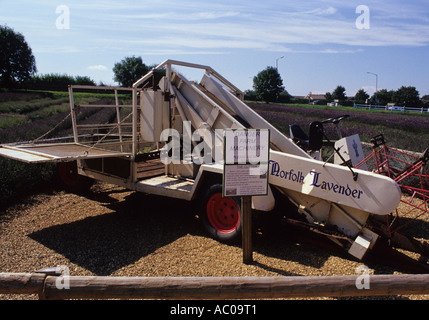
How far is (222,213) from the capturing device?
4.76 m

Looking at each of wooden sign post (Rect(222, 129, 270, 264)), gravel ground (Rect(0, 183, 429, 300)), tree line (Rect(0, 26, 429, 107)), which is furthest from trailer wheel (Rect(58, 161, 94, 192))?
tree line (Rect(0, 26, 429, 107))

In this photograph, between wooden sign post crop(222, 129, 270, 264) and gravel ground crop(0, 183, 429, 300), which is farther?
gravel ground crop(0, 183, 429, 300)

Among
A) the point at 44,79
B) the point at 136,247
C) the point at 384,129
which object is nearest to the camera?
the point at 136,247

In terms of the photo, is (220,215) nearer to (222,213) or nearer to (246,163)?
(222,213)

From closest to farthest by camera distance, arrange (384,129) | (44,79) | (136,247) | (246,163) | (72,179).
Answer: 1. (246,163)
2. (136,247)
3. (72,179)
4. (384,129)
5. (44,79)

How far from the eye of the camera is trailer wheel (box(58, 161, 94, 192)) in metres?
6.73

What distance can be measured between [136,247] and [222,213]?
1.26 meters

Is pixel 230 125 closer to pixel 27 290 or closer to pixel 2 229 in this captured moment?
pixel 27 290

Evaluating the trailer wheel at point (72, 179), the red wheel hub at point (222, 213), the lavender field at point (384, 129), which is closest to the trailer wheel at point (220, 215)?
the red wheel hub at point (222, 213)

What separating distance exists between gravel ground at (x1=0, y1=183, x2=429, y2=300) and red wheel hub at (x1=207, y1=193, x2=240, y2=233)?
253 mm

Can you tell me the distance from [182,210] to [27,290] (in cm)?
367

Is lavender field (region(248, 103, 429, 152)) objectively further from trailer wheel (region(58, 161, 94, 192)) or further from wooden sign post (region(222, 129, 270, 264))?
trailer wheel (region(58, 161, 94, 192))

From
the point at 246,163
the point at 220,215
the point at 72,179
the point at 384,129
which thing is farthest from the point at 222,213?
the point at 384,129

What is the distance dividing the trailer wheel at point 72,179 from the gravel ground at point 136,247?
0.53m
